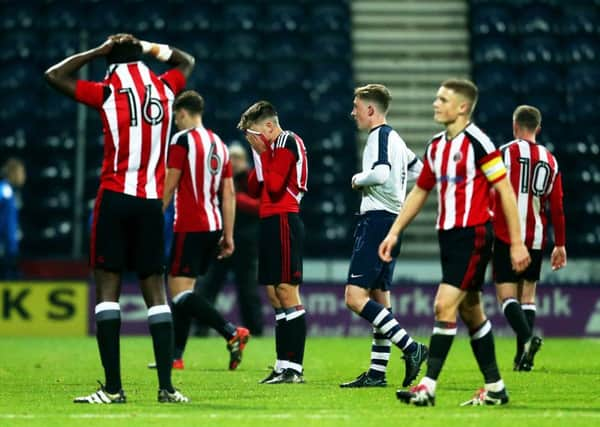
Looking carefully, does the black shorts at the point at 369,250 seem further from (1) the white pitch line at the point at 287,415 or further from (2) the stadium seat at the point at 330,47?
(2) the stadium seat at the point at 330,47

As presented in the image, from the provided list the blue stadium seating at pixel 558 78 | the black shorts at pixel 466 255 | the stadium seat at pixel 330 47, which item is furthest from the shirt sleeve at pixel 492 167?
the stadium seat at pixel 330 47

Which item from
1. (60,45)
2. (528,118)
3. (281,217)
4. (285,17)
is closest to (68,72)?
(281,217)

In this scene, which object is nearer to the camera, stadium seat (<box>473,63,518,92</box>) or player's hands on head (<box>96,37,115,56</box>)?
player's hands on head (<box>96,37,115,56</box>)

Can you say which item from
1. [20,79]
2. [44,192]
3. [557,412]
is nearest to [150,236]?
[557,412]

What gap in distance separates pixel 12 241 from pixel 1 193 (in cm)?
63

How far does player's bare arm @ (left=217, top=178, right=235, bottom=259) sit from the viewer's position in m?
9.91

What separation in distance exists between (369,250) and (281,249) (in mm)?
839

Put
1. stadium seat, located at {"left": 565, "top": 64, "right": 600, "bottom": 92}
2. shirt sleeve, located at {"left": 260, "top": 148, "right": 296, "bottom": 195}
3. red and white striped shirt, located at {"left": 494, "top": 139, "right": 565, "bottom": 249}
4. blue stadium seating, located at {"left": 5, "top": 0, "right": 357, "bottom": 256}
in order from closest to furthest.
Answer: shirt sleeve, located at {"left": 260, "top": 148, "right": 296, "bottom": 195} < red and white striped shirt, located at {"left": 494, "top": 139, "right": 565, "bottom": 249} < blue stadium seating, located at {"left": 5, "top": 0, "right": 357, "bottom": 256} < stadium seat, located at {"left": 565, "top": 64, "right": 600, "bottom": 92}

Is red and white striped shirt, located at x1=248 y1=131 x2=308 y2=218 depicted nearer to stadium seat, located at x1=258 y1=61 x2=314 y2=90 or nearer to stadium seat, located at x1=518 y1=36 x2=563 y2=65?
stadium seat, located at x1=258 y1=61 x2=314 y2=90

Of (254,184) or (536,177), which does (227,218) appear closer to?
(254,184)

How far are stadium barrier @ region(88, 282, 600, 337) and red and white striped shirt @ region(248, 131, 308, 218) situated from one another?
Answer: 669cm

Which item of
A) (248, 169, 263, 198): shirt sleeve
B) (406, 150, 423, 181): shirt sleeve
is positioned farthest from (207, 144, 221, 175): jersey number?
(406, 150, 423, 181): shirt sleeve

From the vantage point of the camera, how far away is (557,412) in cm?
686

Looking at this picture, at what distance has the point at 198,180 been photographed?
10.0m
